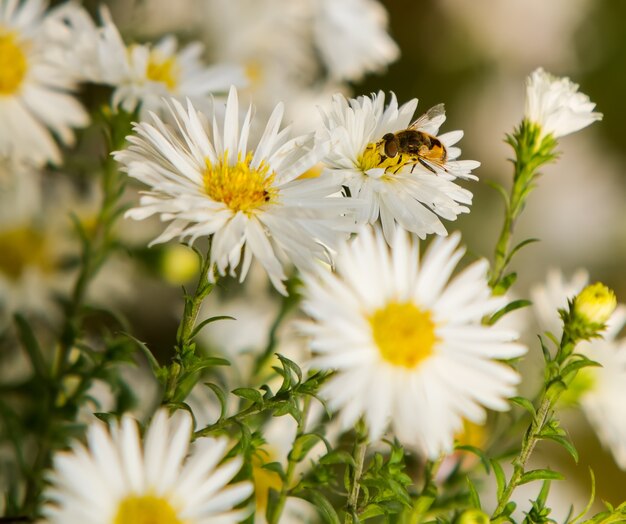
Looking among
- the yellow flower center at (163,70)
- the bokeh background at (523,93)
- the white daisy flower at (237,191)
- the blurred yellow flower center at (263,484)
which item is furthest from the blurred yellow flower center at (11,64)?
the bokeh background at (523,93)

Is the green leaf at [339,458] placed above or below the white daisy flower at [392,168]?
below

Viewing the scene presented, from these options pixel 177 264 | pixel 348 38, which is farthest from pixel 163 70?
pixel 348 38

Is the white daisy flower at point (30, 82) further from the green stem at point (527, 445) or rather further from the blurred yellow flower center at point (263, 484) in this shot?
the green stem at point (527, 445)

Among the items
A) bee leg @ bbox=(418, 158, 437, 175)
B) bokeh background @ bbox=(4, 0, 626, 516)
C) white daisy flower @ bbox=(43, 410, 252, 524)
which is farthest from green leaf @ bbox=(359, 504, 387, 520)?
bokeh background @ bbox=(4, 0, 626, 516)

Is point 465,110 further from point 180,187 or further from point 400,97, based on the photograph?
point 180,187

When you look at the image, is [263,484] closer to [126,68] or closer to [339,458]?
[339,458]
